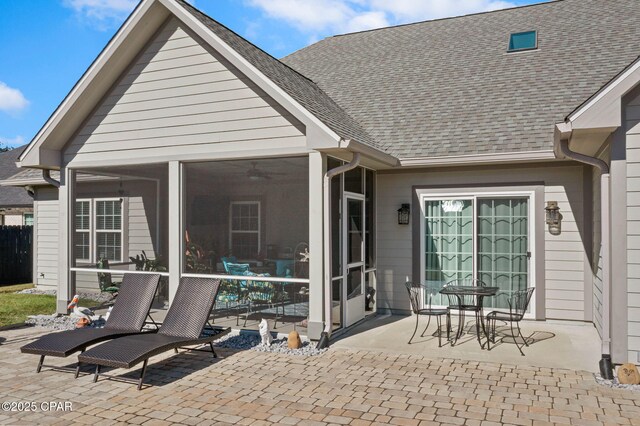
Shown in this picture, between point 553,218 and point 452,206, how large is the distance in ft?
5.42

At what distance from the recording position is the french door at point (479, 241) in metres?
8.52

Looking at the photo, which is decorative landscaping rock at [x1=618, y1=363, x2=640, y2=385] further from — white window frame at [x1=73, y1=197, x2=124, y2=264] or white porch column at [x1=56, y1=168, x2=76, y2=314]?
white porch column at [x1=56, y1=168, x2=76, y2=314]

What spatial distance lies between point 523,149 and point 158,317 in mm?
6668

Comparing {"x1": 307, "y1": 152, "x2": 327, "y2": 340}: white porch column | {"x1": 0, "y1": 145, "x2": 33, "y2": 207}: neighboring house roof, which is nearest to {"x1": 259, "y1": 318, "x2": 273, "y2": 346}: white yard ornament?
{"x1": 307, "y1": 152, "x2": 327, "y2": 340}: white porch column

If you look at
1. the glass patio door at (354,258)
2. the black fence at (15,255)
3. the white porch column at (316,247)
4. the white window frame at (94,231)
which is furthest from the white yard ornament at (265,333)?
the black fence at (15,255)

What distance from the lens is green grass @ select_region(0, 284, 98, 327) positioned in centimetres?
930

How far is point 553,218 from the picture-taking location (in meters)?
8.19

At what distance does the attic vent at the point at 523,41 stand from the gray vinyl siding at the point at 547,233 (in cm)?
389

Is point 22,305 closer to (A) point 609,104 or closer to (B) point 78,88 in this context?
(B) point 78,88

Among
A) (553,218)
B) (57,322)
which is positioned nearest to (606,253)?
(553,218)

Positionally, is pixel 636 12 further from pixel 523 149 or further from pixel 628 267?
pixel 628 267

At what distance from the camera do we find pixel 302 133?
7.17 m

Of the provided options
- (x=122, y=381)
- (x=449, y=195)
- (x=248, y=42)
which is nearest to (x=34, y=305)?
(x=122, y=381)

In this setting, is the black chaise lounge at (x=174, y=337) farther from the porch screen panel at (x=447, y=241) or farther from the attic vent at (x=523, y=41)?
the attic vent at (x=523, y=41)
